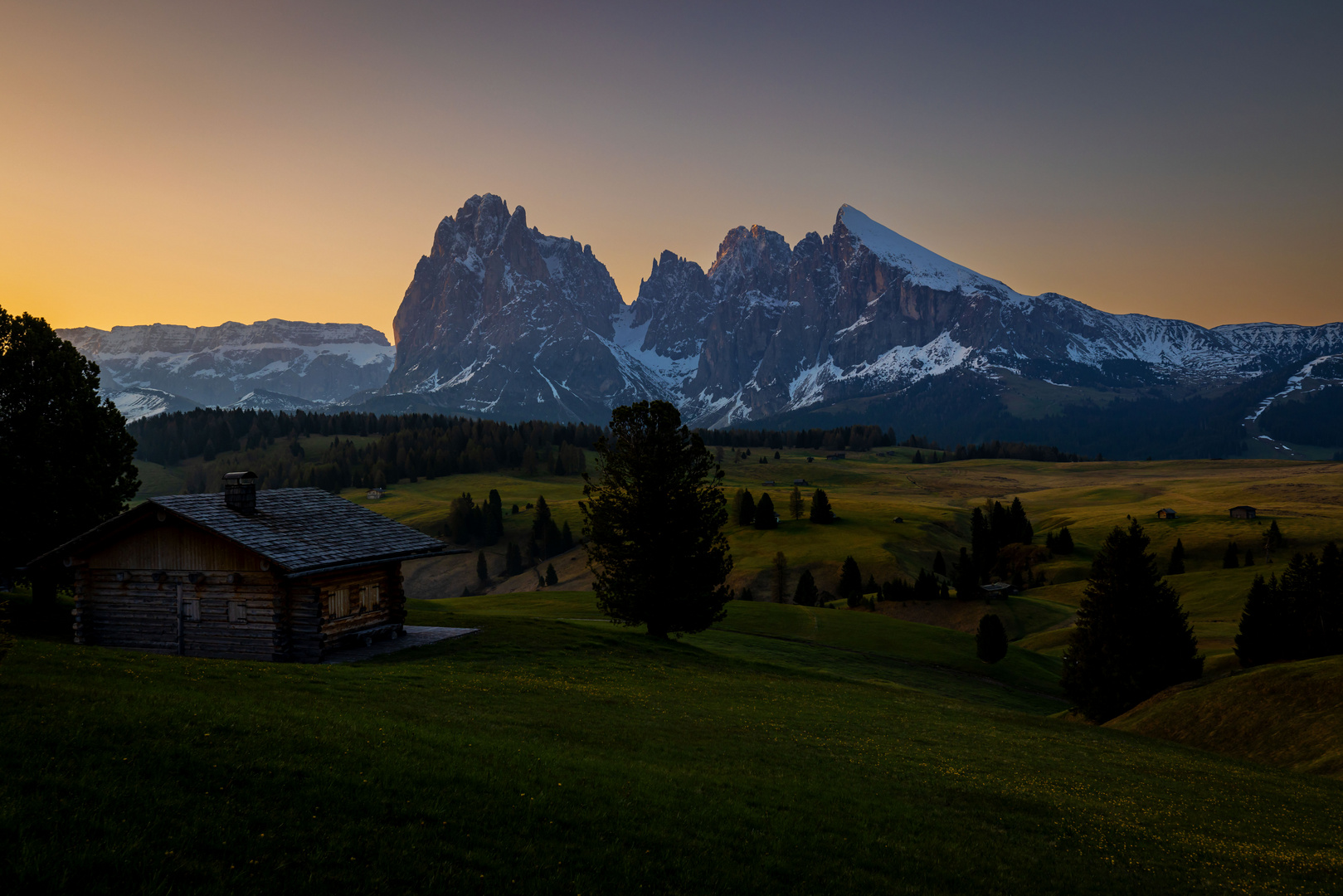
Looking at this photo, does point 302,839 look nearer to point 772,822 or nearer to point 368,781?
point 368,781

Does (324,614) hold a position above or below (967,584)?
above

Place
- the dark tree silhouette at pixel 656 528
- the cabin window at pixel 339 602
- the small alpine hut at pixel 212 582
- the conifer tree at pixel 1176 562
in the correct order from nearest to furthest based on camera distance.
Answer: the small alpine hut at pixel 212 582
the cabin window at pixel 339 602
the dark tree silhouette at pixel 656 528
the conifer tree at pixel 1176 562

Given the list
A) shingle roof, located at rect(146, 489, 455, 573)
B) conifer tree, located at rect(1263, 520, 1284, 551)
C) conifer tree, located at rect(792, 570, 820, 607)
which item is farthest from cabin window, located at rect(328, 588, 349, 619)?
conifer tree, located at rect(1263, 520, 1284, 551)

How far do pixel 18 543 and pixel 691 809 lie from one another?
120ft

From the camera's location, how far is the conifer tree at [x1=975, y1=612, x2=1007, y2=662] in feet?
191

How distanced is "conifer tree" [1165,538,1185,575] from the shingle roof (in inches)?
4223

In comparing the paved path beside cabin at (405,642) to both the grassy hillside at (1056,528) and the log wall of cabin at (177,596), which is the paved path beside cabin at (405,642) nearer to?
the log wall of cabin at (177,596)

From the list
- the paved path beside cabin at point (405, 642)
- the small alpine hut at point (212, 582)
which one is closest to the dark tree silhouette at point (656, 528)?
the paved path beside cabin at point (405, 642)

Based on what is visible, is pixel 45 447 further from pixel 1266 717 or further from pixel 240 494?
pixel 1266 717

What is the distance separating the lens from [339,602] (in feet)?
113

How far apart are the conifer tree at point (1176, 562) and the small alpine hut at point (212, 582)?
11178 centimetres

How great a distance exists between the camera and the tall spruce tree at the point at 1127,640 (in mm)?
43219

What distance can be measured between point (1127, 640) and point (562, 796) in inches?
1641

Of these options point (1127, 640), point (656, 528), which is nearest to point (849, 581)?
point (1127, 640)
